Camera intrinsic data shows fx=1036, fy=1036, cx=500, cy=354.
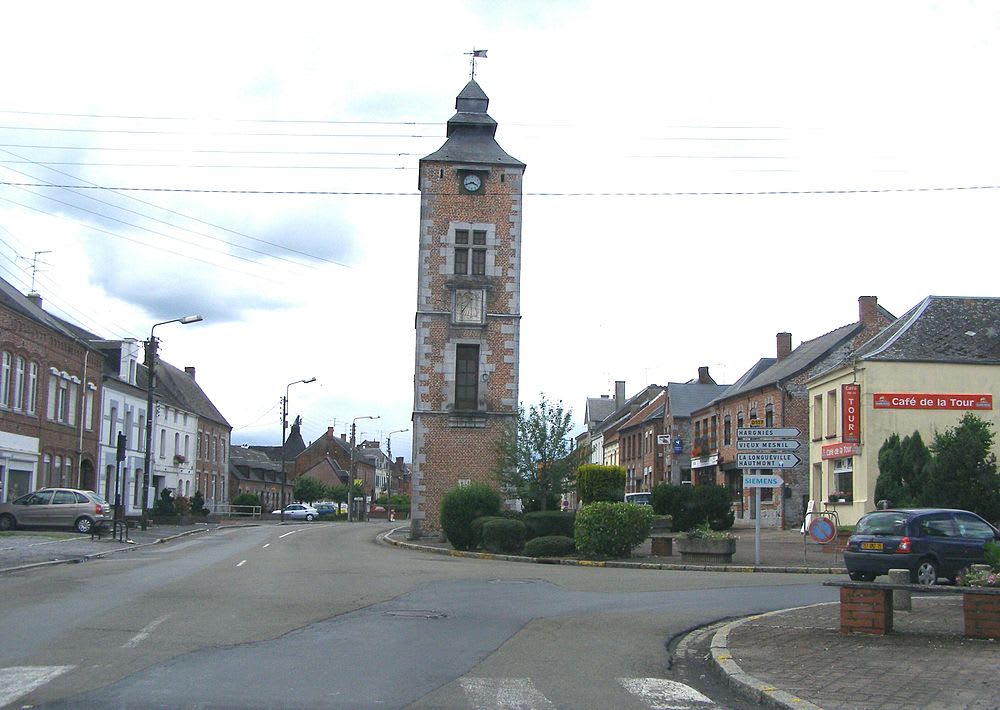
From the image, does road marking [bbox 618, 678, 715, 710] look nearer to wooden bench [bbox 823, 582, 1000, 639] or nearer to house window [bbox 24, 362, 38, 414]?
wooden bench [bbox 823, 582, 1000, 639]

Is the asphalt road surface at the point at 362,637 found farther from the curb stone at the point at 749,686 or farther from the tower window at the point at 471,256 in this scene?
the tower window at the point at 471,256

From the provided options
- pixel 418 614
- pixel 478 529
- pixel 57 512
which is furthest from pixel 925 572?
pixel 57 512

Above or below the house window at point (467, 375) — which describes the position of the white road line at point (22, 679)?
below

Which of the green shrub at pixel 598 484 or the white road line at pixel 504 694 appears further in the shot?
the green shrub at pixel 598 484

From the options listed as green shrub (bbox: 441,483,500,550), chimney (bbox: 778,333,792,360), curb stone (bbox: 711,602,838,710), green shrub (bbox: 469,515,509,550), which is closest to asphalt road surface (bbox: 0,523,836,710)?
Result: curb stone (bbox: 711,602,838,710)

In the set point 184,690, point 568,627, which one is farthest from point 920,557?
point 184,690

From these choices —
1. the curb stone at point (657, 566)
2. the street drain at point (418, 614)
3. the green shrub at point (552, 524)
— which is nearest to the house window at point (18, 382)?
the curb stone at point (657, 566)

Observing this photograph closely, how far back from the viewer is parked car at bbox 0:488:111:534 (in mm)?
34875

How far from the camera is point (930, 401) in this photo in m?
Answer: 35.9

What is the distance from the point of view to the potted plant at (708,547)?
23.9 meters

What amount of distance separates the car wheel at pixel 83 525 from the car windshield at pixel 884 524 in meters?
26.0

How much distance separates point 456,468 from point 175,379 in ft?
129

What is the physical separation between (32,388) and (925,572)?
3442cm

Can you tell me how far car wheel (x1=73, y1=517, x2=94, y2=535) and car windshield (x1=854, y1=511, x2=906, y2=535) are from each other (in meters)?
26.0
